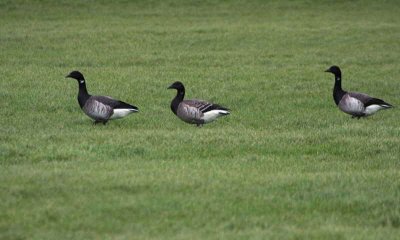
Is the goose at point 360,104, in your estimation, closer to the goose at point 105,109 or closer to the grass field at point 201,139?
the grass field at point 201,139

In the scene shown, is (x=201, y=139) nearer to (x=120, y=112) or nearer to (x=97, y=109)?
(x=120, y=112)

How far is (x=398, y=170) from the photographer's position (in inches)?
550

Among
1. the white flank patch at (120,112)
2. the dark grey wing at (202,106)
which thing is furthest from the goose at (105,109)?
the dark grey wing at (202,106)

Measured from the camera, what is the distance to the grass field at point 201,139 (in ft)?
36.0

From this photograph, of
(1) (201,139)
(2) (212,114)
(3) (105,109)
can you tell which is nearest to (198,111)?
(2) (212,114)

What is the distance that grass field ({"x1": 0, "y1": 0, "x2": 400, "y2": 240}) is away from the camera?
10977mm

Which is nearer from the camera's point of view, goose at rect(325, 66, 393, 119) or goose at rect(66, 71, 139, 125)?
goose at rect(66, 71, 139, 125)

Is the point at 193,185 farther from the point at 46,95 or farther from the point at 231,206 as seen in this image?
the point at 46,95

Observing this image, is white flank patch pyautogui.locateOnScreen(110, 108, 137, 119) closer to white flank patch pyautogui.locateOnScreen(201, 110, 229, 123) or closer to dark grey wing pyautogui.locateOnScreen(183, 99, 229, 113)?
dark grey wing pyautogui.locateOnScreen(183, 99, 229, 113)

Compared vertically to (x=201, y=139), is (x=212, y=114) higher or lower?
higher

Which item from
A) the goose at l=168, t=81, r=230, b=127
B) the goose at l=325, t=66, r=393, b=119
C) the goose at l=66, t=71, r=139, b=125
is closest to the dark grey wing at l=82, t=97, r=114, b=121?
the goose at l=66, t=71, r=139, b=125

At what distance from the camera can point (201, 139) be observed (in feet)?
54.0

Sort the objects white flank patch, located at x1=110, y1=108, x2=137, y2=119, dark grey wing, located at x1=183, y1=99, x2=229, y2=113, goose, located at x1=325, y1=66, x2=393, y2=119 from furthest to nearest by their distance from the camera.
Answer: goose, located at x1=325, y1=66, x2=393, y2=119
white flank patch, located at x1=110, y1=108, x2=137, y2=119
dark grey wing, located at x1=183, y1=99, x2=229, y2=113

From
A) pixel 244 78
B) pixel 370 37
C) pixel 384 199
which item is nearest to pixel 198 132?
pixel 384 199
